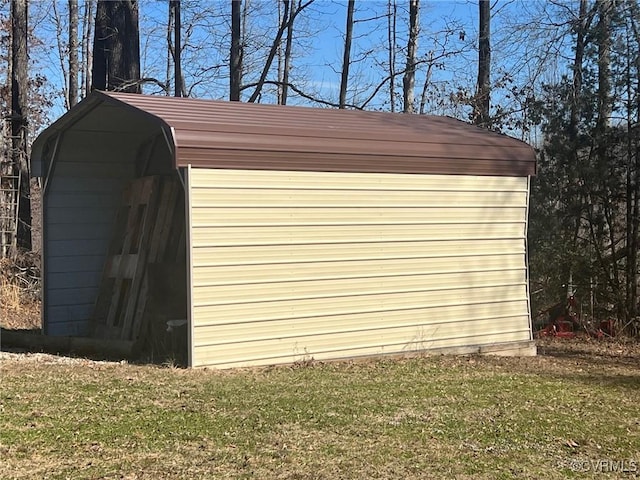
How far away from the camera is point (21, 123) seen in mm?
16281

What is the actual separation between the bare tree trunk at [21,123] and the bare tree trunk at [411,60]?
9.08 meters

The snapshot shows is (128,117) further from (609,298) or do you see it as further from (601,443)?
(609,298)

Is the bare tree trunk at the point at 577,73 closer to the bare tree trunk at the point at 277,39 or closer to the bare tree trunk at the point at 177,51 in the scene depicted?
the bare tree trunk at the point at 277,39

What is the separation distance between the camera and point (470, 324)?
8.80 m

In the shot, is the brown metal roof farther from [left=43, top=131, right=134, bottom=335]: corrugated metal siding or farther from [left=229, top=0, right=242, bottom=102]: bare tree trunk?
[left=229, top=0, right=242, bottom=102]: bare tree trunk

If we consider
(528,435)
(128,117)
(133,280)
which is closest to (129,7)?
(128,117)

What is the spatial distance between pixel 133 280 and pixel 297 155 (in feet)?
8.89

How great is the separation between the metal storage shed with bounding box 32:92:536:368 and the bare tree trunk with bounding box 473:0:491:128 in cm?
638

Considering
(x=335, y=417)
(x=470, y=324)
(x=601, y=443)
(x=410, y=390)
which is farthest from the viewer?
(x=470, y=324)

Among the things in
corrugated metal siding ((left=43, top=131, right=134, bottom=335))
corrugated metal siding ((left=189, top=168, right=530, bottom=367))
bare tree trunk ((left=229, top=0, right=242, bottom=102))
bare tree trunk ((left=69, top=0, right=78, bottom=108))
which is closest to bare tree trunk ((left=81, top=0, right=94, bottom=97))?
bare tree trunk ((left=69, top=0, right=78, bottom=108))

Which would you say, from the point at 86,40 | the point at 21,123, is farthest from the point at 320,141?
the point at 86,40

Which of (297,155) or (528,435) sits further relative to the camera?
(297,155)

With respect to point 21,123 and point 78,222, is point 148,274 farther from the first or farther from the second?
point 21,123

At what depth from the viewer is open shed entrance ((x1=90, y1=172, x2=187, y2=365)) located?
8664mm
